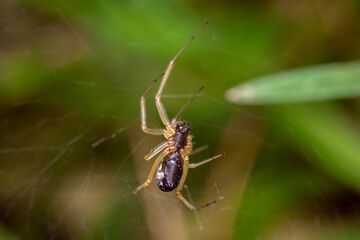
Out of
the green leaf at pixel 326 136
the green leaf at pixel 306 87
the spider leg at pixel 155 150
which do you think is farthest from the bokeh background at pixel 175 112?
the green leaf at pixel 306 87

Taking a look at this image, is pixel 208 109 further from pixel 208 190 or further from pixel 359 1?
pixel 359 1

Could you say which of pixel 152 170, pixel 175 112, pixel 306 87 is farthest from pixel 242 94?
pixel 152 170

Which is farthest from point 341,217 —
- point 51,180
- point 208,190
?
point 51,180

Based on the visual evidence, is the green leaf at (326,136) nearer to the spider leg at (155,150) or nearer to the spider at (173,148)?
the spider at (173,148)

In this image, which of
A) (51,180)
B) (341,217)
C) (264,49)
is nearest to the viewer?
(341,217)

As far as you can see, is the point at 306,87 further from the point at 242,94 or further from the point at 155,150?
the point at 155,150

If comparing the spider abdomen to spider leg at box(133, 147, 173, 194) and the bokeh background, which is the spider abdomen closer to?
spider leg at box(133, 147, 173, 194)

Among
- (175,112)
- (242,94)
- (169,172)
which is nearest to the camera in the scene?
(242,94)
